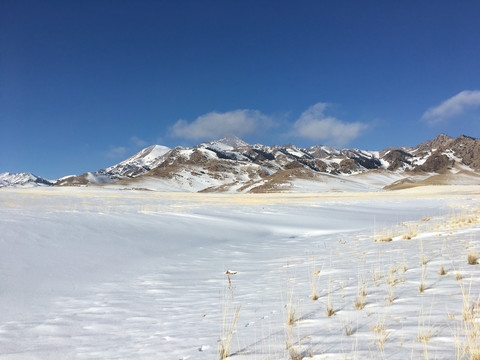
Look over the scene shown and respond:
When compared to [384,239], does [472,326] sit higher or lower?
higher

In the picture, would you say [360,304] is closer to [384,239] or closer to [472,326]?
[472,326]

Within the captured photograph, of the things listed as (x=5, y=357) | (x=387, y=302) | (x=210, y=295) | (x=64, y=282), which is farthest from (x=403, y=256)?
(x=64, y=282)

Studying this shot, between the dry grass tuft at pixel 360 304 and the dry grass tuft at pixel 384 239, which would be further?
the dry grass tuft at pixel 384 239

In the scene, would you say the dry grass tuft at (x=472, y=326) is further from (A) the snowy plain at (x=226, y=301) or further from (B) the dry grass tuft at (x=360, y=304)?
(B) the dry grass tuft at (x=360, y=304)

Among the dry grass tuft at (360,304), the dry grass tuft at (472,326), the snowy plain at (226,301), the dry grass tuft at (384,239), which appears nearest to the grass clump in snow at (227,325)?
the snowy plain at (226,301)

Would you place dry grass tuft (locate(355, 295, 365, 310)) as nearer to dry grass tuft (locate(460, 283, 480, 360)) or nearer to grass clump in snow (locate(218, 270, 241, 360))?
dry grass tuft (locate(460, 283, 480, 360))

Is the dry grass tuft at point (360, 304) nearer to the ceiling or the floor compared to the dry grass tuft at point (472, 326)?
nearer to the floor

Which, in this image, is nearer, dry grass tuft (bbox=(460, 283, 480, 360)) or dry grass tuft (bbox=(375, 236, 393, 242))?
dry grass tuft (bbox=(460, 283, 480, 360))

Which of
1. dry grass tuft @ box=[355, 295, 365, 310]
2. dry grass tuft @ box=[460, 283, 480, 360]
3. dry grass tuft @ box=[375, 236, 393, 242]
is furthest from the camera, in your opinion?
dry grass tuft @ box=[375, 236, 393, 242]

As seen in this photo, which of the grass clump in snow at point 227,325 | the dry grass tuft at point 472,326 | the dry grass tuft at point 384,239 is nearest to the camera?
the dry grass tuft at point 472,326

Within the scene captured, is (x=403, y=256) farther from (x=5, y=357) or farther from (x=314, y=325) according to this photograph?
(x=5, y=357)

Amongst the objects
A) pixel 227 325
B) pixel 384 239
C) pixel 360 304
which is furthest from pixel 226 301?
pixel 384 239

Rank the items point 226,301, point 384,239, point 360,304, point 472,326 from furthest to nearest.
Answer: point 384,239 → point 226,301 → point 360,304 → point 472,326

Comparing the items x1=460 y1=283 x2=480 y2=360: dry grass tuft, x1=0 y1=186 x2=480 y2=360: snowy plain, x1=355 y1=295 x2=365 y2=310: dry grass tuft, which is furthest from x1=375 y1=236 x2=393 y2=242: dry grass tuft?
x1=355 y1=295 x2=365 y2=310: dry grass tuft
